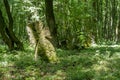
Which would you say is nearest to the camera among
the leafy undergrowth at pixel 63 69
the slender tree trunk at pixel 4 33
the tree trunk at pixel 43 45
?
the leafy undergrowth at pixel 63 69

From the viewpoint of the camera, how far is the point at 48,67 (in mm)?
10883

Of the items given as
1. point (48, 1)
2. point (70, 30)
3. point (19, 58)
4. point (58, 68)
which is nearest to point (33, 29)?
point (19, 58)

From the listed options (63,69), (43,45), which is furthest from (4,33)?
(63,69)

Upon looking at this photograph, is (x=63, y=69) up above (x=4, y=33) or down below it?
below

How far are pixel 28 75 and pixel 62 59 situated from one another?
9.65 ft

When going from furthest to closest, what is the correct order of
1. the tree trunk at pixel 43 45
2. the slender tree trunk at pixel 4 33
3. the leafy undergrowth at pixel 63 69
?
1. the slender tree trunk at pixel 4 33
2. the tree trunk at pixel 43 45
3. the leafy undergrowth at pixel 63 69

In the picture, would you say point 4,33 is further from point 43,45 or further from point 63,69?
point 63,69

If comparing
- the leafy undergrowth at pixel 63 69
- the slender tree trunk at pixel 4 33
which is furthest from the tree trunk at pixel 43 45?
the slender tree trunk at pixel 4 33

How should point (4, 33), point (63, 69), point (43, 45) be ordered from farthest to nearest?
point (4, 33), point (43, 45), point (63, 69)

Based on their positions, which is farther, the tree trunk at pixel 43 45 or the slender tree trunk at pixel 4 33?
the slender tree trunk at pixel 4 33

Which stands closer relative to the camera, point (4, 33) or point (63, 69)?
point (63, 69)

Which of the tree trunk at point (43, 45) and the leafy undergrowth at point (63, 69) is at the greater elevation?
the tree trunk at point (43, 45)

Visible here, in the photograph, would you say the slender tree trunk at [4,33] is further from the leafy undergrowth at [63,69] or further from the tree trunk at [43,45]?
the tree trunk at [43,45]

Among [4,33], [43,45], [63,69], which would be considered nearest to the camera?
[63,69]
